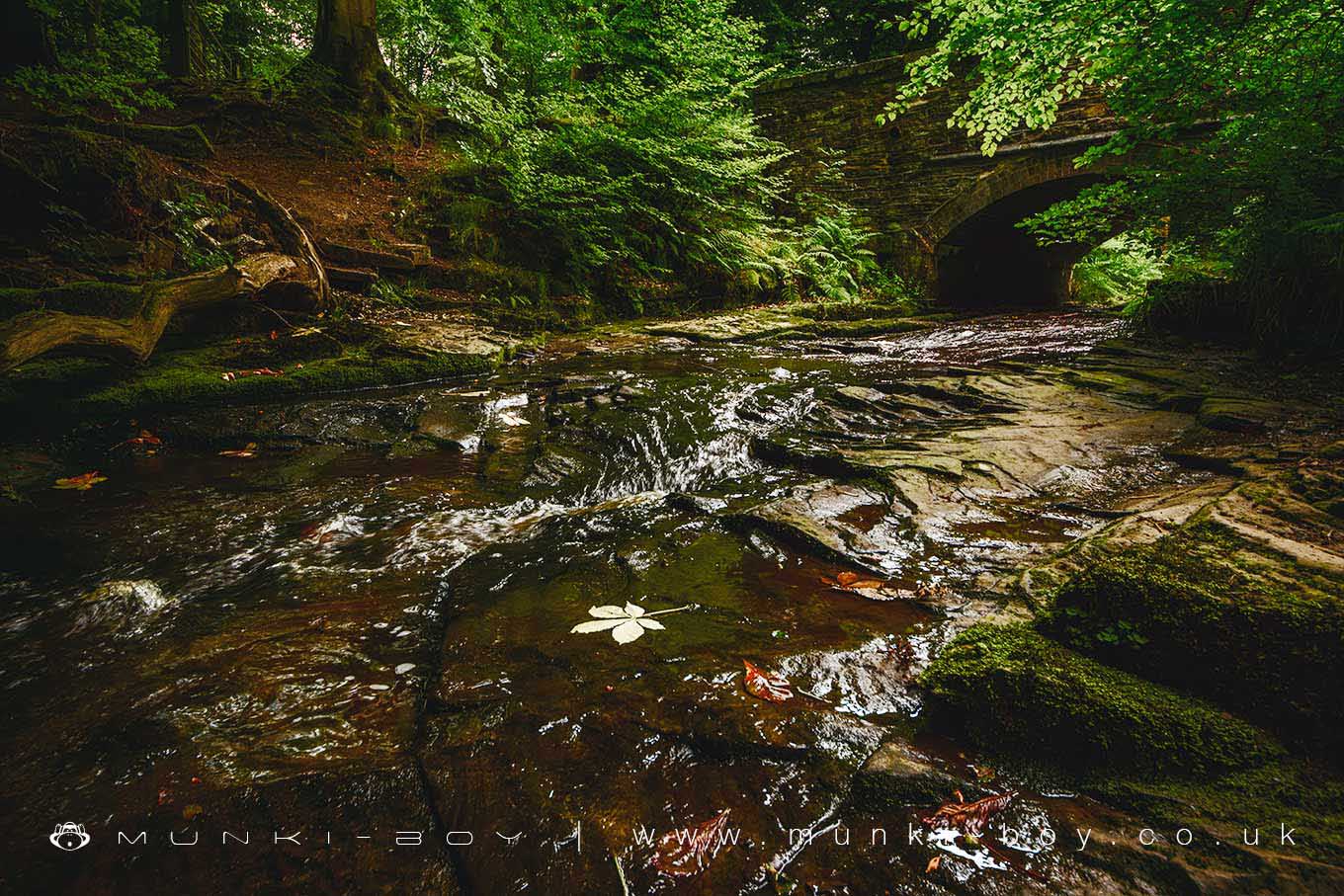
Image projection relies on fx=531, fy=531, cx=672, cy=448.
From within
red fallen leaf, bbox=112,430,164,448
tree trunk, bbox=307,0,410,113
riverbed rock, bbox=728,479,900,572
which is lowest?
red fallen leaf, bbox=112,430,164,448

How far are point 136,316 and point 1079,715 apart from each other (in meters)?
5.77

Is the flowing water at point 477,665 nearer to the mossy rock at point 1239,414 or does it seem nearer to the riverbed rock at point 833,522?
the riverbed rock at point 833,522

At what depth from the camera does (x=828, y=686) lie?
1.48 m

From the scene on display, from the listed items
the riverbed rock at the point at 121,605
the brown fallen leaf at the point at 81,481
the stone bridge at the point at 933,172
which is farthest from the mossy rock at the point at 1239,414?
the stone bridge at the point at 933,172

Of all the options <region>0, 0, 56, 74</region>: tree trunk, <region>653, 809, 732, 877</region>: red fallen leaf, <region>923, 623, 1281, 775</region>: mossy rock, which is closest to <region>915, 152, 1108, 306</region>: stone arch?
<region>923, 623, 1281, 775</region>: mossy rock

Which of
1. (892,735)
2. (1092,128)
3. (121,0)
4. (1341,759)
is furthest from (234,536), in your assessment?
(1092,128)

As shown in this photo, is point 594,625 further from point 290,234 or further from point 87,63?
point 87,63

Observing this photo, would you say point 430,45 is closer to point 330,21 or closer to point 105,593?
point 330,21

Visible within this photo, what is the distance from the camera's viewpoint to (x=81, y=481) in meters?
3.14

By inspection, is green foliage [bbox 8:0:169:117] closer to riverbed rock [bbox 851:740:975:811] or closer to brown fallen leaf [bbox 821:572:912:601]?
brown fallen leaf [bbox 821:572:912:601]

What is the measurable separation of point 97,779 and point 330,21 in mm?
12284

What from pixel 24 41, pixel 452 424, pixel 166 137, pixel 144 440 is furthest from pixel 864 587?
pixel 24 41

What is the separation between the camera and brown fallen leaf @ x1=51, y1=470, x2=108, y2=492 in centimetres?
308

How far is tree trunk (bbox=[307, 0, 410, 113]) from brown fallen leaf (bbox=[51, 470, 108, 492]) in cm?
915
